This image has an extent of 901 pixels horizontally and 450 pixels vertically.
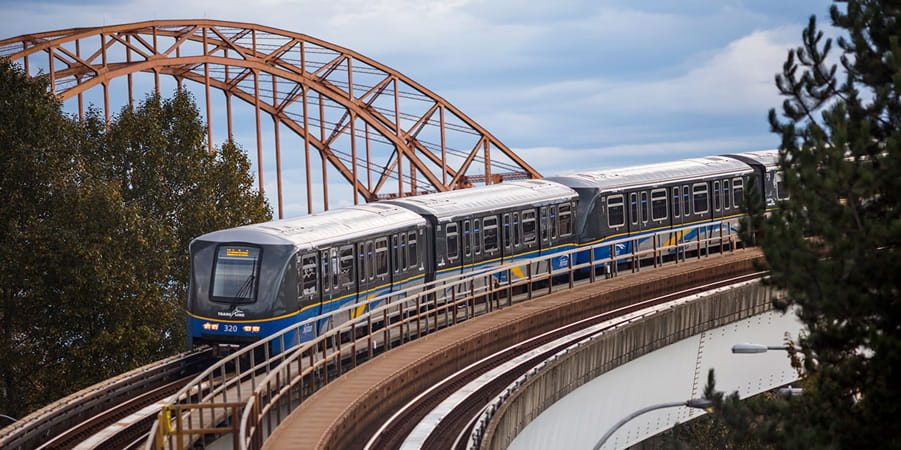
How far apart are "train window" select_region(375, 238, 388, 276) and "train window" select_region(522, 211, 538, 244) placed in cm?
597

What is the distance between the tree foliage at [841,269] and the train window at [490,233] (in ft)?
53.8

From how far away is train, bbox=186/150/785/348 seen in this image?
2367 centimetres

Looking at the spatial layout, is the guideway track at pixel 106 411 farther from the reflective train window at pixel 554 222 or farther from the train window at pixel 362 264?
the reflective train window at pixel 554 222

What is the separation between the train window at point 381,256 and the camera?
26406mm

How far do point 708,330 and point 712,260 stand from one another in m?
9.08

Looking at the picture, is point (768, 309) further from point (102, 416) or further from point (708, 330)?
point (102, 416)

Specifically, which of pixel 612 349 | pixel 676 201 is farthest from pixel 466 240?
pixel 676 201

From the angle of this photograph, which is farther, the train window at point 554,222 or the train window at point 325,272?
the train window at point 554,222

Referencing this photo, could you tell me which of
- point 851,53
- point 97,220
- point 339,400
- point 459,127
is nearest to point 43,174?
point 97,220

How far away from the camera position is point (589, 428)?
2164 cm

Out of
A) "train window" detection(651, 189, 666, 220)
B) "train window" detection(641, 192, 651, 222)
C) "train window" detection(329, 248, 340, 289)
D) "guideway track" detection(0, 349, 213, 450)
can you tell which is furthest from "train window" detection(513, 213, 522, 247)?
"guideway track" detection(0, 349, 213, 450)

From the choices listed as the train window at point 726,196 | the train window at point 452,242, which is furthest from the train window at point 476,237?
the train window at point 726,196

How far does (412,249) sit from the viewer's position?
27781mm

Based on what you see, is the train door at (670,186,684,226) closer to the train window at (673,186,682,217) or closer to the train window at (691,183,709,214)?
the train window at (673,186,682,217)
